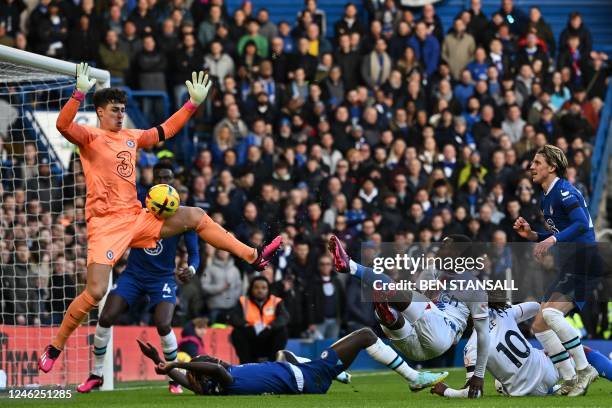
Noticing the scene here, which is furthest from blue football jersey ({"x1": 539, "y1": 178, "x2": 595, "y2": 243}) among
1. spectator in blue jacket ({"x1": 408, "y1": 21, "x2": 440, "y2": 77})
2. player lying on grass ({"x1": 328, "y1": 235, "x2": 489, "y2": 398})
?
spectator in blue jacket ({"x1": 408, "y1": 21, "x2": 440, "y2": 77})

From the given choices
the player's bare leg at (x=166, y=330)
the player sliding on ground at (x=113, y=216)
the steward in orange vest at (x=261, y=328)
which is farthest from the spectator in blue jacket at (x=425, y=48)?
the player sliding on ground at (x=113, y=216)

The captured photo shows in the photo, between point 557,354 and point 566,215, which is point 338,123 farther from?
point 557,354

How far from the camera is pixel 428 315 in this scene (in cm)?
1209

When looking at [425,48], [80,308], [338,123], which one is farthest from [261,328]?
[425,48]

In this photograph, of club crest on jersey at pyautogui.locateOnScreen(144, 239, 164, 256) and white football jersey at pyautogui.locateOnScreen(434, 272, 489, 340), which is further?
club crest on jersey at pyautogui.locateOnScreen(144, 239, 164, 256)

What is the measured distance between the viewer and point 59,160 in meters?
16.5

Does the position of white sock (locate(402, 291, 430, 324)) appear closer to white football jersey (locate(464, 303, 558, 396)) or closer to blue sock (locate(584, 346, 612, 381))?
white football jersey (locate(464, 303, 558, 396))

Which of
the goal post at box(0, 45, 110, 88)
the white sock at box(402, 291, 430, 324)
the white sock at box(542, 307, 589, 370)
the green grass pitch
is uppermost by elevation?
the goal post at box(0, 45, 110, 88)

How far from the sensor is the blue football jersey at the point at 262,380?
39.1ft

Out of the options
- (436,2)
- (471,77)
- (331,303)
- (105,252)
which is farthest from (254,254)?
(436,2)

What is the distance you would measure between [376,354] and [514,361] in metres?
1.22

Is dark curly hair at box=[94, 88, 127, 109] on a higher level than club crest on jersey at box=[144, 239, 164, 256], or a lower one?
higher

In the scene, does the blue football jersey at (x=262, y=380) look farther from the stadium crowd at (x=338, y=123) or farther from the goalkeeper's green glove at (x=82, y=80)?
the stadium crowd at (x=338, y=123)

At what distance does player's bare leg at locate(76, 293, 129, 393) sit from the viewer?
45.0 feet
